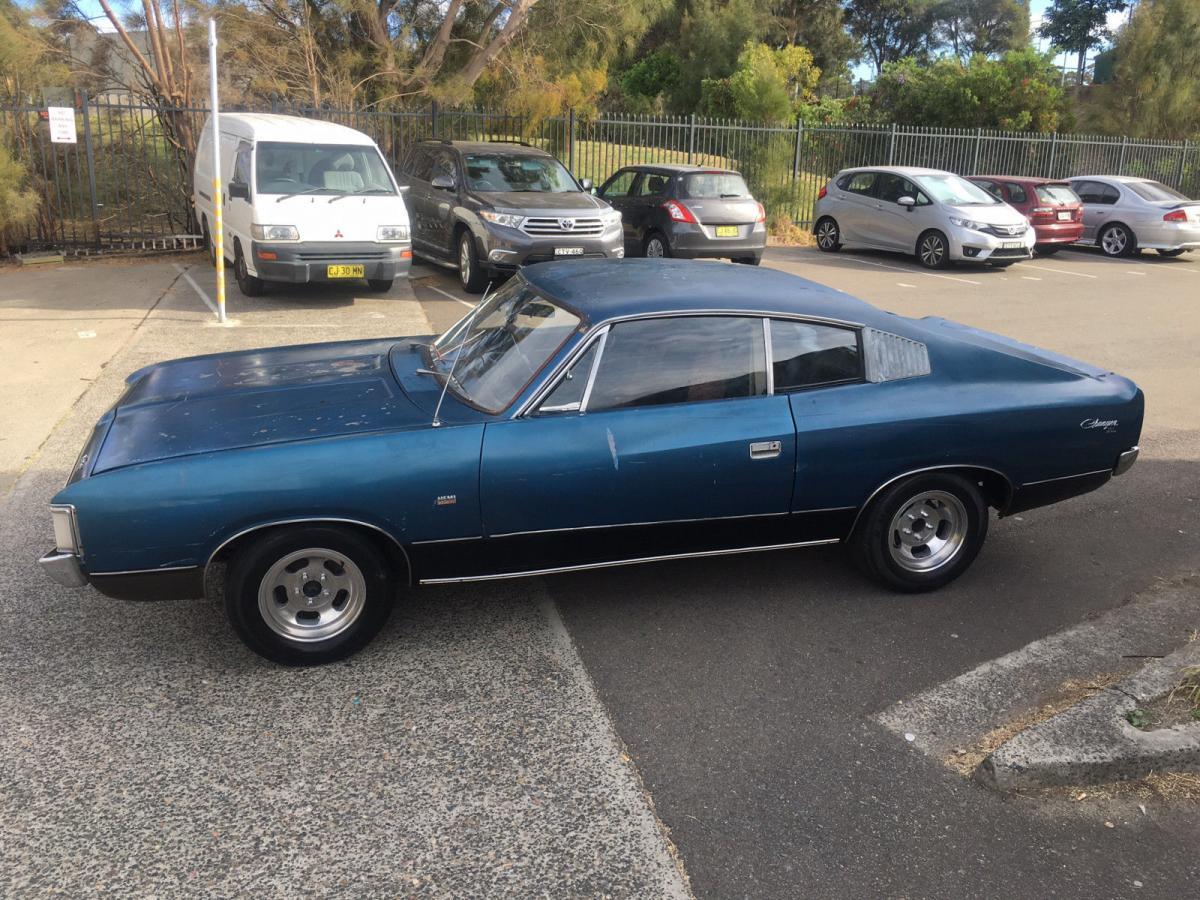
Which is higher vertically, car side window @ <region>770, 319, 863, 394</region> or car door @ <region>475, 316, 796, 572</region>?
car side window @ <region>770, 319, 863, 394</region>

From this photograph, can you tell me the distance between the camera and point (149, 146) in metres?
17.3

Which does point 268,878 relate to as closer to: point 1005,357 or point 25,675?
point 25,675

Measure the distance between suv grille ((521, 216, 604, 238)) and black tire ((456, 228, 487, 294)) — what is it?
2.67 feet

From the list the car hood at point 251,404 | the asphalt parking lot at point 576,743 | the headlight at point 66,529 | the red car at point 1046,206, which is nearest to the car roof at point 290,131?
the asphalt parking lot at point 576,743

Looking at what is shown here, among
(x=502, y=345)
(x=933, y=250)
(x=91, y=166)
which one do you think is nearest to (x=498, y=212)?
(x=91, y=166)

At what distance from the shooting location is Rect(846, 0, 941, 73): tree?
61.2m

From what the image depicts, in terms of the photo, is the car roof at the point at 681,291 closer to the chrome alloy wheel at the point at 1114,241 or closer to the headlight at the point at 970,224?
the headlight at the point at 970,224

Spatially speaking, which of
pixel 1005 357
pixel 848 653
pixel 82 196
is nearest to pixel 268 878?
pixel 848 653

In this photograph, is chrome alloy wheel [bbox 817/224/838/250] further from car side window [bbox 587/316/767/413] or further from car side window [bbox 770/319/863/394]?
car side window [bbox 587/316/767/413]

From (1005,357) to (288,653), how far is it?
3.46 m

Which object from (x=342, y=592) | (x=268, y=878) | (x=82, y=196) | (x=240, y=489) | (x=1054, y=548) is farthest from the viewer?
(x=82, y=196)

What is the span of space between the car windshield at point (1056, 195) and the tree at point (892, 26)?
45.5 m

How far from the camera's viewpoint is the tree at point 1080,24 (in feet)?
238

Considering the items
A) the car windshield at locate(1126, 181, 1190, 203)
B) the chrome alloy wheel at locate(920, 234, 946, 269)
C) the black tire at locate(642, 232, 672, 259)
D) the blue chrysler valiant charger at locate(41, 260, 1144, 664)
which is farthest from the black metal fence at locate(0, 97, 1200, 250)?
the blue chrysler valiant charger at locate(41, 260, 1144, 664)
